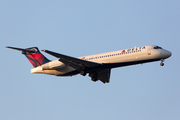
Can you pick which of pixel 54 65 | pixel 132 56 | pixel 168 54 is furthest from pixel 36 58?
pixel 168 54

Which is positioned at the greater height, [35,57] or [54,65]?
[35,57]

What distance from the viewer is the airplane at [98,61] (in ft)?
94.4

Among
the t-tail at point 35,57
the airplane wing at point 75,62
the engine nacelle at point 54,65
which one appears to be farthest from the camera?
the t-tail at point 35,57

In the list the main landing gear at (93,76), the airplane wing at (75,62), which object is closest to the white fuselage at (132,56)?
the airplane wing at (75,62)

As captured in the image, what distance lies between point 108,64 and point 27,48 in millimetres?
11266

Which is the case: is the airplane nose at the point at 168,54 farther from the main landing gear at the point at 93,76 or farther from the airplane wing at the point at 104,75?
the main landing gear at the point at 93,76

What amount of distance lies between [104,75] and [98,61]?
460 cm

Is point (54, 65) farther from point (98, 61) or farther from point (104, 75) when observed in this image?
point (104, 75)

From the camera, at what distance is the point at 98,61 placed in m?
30.1

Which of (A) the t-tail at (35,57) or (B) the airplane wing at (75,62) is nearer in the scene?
(B) the airplane wing at (75,62)

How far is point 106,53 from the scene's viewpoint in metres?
30.0

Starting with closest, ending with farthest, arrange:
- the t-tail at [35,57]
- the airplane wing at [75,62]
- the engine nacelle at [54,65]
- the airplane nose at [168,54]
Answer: the airplane nose at [168,54]
the airplane wing at [75,62]
the engine nacelle at [54,65]
the t-tail at [35,57]

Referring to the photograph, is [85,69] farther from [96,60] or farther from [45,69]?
[45,69]

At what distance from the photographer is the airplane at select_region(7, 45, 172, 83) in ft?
94.4
